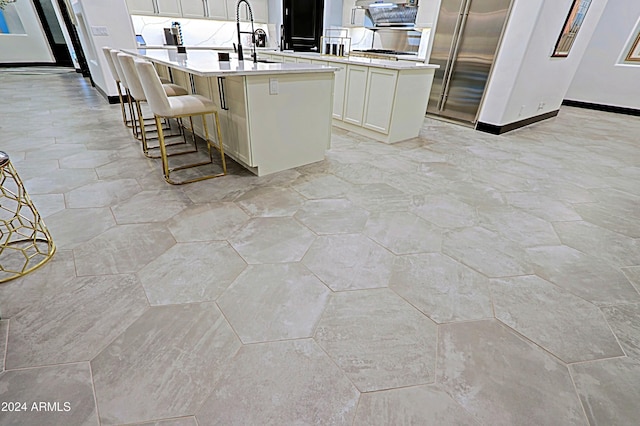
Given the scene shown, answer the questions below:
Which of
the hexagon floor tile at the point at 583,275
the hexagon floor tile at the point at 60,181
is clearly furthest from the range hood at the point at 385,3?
the hexagon floor tile at the point at 60,181

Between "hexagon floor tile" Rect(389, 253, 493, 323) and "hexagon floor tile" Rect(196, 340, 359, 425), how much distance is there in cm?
57

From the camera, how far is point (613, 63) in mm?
5988

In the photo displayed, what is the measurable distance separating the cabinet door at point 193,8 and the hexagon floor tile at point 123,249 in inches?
240

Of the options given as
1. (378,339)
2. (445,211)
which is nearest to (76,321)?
(378,339)

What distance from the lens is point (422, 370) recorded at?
118 centimetres

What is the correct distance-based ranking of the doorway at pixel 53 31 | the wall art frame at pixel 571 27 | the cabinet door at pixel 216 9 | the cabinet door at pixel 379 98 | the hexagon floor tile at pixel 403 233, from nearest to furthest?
1. the hexagon floor tile at pixel 403 233
2. the cabinet door at pixel 379 98
3. the wall art frame at pixel 571 27
4. the cabinet door at pixel 216 9
5. the doorway at pixel 53 31

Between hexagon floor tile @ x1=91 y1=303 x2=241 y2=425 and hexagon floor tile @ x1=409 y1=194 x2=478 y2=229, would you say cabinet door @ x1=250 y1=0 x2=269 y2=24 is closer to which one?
hexagon floor tile @ x1=409 y1=194 x2=478 y2=229

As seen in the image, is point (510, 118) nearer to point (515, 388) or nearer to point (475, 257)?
point (475, 257)

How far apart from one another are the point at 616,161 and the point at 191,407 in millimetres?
4894

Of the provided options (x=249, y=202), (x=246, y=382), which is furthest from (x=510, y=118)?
(x=246, y=382)

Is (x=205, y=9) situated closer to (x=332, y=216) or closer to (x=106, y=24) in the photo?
(x=106, y=24)

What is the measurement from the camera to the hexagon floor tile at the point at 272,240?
174 centimetres

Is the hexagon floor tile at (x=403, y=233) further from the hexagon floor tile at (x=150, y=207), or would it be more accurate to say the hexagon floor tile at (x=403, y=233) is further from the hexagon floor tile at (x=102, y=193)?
the hexagon floor tile at (x=102, y=193)

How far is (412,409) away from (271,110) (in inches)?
87.8
